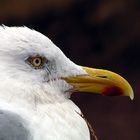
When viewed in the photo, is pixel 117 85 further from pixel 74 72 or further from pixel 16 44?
pixel 16 44

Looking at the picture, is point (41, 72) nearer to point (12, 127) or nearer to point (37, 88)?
point (37, 88)

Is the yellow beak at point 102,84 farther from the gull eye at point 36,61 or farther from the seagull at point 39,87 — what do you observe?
the gull eye at point 36,61

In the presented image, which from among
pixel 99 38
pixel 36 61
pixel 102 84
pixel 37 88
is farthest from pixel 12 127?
pixel 99 38

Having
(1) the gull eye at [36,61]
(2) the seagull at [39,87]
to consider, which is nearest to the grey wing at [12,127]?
(2) the seagull at [39,87]

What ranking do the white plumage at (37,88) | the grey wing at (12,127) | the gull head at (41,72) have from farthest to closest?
the gull head at (41,72)
the white plumage at (37,88)
the grey wing at (12,127)

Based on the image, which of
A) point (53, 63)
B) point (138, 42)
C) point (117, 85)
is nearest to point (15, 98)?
point (53, 63)

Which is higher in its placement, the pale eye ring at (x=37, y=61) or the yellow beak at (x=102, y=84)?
the pale eye ring at (x=37, y=61)
